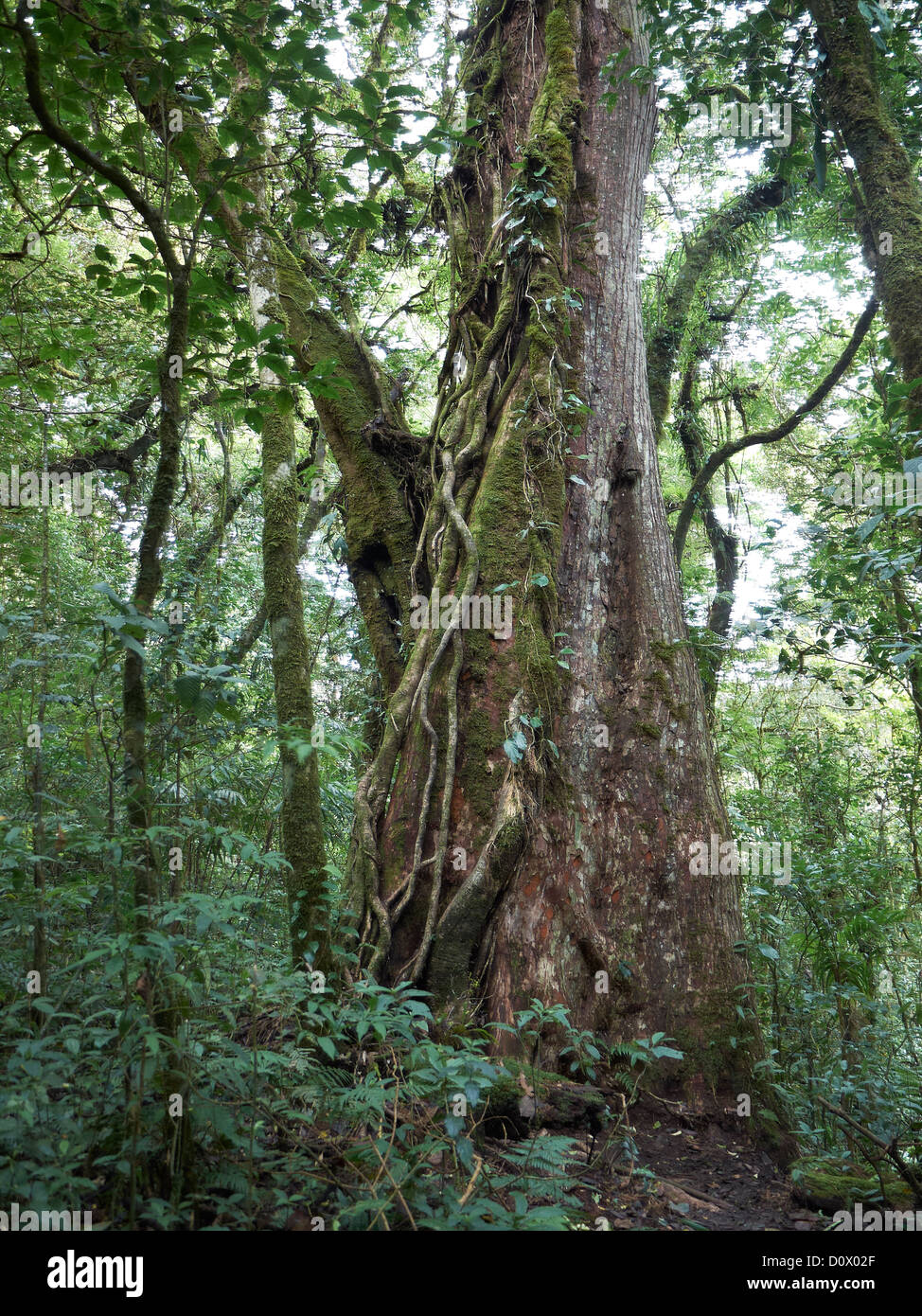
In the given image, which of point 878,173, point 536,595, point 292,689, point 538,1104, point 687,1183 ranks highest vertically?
point 878,173

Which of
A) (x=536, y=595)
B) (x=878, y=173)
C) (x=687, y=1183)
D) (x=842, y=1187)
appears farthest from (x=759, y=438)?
(x=687, y=1183)

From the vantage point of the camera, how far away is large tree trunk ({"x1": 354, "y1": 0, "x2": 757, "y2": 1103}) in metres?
3.35

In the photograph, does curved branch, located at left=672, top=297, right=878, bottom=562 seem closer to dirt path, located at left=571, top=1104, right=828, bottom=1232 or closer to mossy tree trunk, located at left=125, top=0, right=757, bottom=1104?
mossy tree trunk, located at left=125, top=0, right=757, bottom=1104

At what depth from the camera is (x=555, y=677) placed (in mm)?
3715

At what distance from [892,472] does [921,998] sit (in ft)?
13.7

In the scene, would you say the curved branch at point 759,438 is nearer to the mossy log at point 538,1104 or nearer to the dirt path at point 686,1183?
the dirt path at point 686,1183

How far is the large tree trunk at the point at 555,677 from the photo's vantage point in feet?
11.0

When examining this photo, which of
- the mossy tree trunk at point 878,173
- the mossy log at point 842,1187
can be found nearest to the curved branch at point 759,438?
the mossy tree trunk at point 878,173

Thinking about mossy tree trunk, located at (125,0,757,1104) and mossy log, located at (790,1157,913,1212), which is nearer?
mossy log, located at (790,1157,913,1212)

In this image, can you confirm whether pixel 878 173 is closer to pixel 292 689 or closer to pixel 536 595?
pixel 536 595

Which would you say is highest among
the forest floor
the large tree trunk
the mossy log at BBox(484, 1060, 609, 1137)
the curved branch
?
the curved branch

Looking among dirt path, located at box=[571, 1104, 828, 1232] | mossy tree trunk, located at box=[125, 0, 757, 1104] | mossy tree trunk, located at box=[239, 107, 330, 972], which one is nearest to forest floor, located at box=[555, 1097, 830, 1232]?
dirt path, located at box=[571, 1104, 828, 1232]

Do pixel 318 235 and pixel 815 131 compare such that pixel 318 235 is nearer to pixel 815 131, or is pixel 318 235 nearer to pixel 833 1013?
pixel 815 131

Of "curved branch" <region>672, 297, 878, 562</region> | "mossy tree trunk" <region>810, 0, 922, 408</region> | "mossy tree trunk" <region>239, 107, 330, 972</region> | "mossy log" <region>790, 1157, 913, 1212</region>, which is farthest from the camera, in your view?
"curved branch" <region>672, 297, 878, 562</region>
